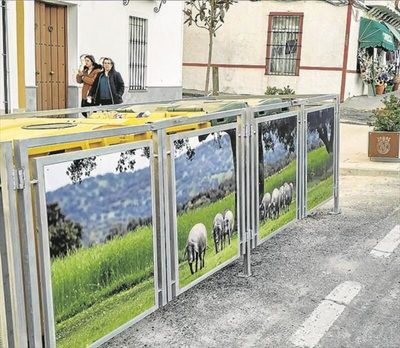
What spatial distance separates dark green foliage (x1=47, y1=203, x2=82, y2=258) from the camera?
2965 millimetres

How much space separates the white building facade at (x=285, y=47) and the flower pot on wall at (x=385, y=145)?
41.0 ft

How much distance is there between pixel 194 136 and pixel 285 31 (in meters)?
19.8

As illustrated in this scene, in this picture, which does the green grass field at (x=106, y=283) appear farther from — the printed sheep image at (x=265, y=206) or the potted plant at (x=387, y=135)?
the potted plant at (x=387, y=135)

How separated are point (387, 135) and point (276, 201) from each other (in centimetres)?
574

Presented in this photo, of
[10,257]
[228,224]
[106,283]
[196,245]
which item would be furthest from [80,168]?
[228,224]

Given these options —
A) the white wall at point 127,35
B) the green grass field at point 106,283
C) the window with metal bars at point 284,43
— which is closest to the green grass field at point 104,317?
the green grass field at point 106,283

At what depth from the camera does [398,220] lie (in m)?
7.05

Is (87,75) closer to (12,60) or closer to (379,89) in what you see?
(12,60)

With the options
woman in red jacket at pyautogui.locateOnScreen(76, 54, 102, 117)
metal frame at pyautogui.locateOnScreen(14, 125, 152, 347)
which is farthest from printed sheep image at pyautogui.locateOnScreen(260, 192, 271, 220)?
woman in red jacket at pyautogui.locateOnScreen(76, 54, 102, 117)

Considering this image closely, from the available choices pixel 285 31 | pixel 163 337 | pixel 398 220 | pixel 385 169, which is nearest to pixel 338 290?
pixel 163 337

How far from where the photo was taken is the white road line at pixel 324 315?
12.8ft

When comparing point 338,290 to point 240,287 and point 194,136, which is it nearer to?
point 240,287

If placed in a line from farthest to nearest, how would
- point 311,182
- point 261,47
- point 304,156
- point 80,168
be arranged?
Result: point 261,47 < point 311,182 < point 304,156 < point 80,168

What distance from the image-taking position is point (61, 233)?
302 centimetres
